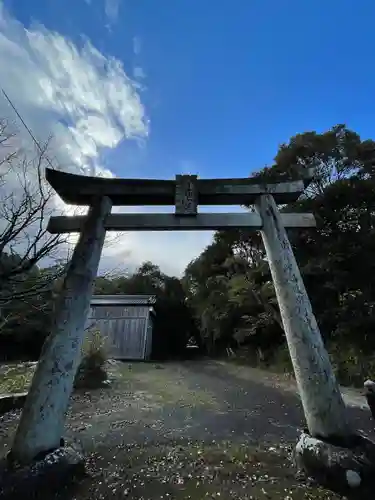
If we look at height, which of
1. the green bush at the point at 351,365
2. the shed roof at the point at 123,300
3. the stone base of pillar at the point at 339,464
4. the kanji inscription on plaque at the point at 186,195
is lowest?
the stone base of pillar at the point at 339,464

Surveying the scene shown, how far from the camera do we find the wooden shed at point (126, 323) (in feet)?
42.5

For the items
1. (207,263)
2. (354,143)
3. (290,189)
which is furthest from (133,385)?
(354,143)

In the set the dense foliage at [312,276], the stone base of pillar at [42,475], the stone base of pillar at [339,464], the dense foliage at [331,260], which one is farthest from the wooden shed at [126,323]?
the stone base of pillar at [339,464]

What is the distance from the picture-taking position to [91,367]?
22.5 feet

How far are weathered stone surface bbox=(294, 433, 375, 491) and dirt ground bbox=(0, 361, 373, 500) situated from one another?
119 mm

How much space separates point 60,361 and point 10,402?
3.42 m

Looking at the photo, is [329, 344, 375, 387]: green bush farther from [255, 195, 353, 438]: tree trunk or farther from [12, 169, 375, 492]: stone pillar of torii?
[255, 195, 353, 438]: tree trunk

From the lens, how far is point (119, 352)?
1289 centimetres

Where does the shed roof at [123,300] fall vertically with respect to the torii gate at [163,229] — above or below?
above

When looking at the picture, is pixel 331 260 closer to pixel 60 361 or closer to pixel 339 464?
pixel 339 464

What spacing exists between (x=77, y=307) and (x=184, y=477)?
1827mm

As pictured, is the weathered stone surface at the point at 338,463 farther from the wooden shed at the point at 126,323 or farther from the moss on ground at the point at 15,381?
the wooden shed at the point at 126,323

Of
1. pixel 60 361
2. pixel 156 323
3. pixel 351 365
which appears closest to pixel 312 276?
pixel 351 365

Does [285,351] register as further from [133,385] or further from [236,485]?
Result: [236,485]
